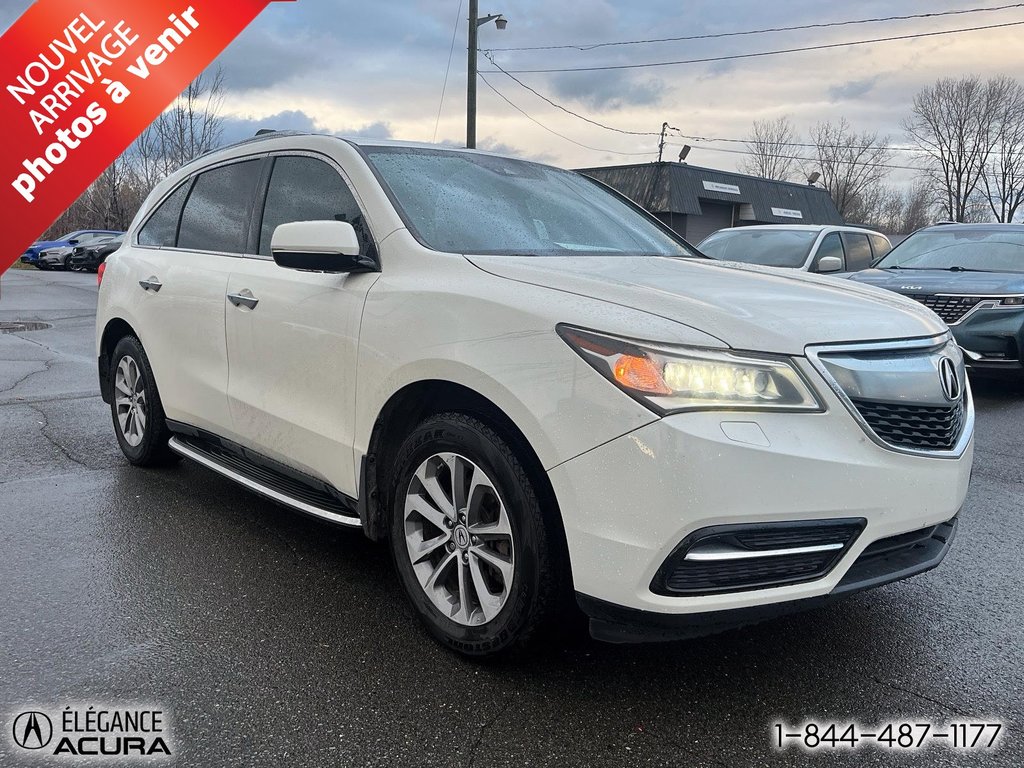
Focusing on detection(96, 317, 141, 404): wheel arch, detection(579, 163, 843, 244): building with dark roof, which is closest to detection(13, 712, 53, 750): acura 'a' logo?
detection(96, 317, 141, 404): wheel arch

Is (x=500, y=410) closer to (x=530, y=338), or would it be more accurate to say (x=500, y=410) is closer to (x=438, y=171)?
(x=530, y=338)

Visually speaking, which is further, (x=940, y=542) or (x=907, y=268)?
(x=907, y=268)

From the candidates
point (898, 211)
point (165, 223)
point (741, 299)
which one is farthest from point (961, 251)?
point (898, 211)

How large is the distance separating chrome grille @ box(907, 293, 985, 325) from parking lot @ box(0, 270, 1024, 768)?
378 centimetres

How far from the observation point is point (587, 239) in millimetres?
3490

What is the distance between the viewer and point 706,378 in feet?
7.25

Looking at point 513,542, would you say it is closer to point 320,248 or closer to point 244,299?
point 320,248

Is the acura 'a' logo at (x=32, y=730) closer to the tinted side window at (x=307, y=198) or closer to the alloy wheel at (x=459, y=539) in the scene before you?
the alloy wheel at (x=459, y=539)

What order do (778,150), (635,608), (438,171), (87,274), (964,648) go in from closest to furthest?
(635,608), (964,648), (438,171), (87,274), (778,150)

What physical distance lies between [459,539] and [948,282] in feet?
21.7

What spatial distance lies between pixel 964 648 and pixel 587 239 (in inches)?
81.5

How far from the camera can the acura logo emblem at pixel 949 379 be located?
2.59 m

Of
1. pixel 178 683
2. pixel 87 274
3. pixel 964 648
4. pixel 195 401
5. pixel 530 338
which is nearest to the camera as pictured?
pixel 530 338

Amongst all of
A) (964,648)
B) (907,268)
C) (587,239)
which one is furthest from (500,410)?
(907,268)
